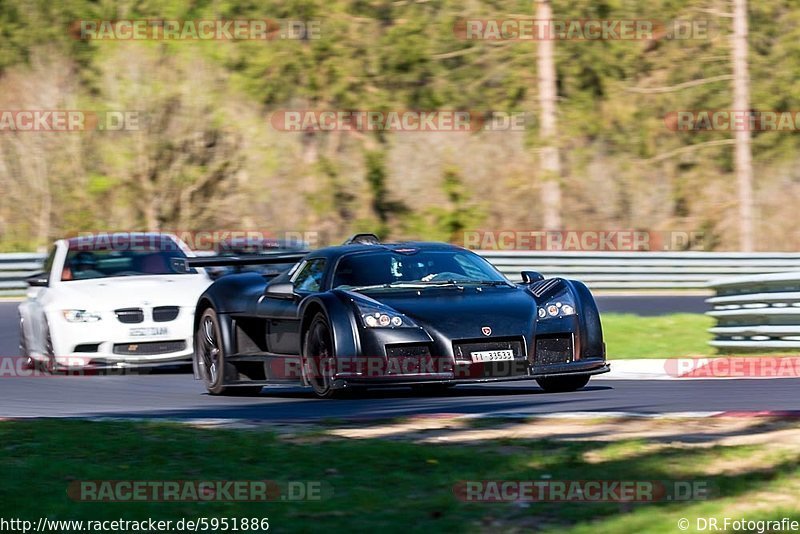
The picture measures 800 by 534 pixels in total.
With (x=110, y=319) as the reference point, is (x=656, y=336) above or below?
below

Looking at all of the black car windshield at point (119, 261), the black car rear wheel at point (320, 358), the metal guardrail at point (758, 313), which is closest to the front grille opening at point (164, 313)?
the black car windshield at point (119, 261)

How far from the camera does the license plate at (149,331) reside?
46.9ft

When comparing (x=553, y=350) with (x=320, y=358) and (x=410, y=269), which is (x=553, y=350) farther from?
(x=320, y=358)

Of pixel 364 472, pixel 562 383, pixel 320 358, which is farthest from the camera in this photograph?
pixel 562 383

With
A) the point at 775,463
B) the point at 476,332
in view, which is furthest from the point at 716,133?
the point at 775,463

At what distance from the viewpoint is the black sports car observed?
34.1 feet

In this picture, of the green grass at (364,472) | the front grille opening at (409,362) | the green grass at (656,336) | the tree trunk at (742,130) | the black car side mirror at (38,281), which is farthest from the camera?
the tree trunk at (742,130)

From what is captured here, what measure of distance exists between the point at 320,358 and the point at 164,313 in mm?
3951

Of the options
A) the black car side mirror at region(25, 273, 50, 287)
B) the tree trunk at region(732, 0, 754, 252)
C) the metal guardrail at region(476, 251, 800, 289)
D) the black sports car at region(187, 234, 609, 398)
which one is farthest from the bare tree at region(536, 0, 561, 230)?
the black sports car at region(187, 234, 609, 398)

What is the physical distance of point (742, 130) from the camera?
31203mm

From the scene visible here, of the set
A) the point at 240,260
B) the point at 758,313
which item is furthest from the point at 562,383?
the point at 758,313

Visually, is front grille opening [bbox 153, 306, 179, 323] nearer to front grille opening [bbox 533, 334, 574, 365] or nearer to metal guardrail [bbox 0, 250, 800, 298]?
front grille opening [bbox 533, 334, 574, 365]

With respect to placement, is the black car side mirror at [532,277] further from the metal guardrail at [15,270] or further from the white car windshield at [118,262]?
the metal guardrail at [15,270]

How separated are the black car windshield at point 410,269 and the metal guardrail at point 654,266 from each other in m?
12.7
